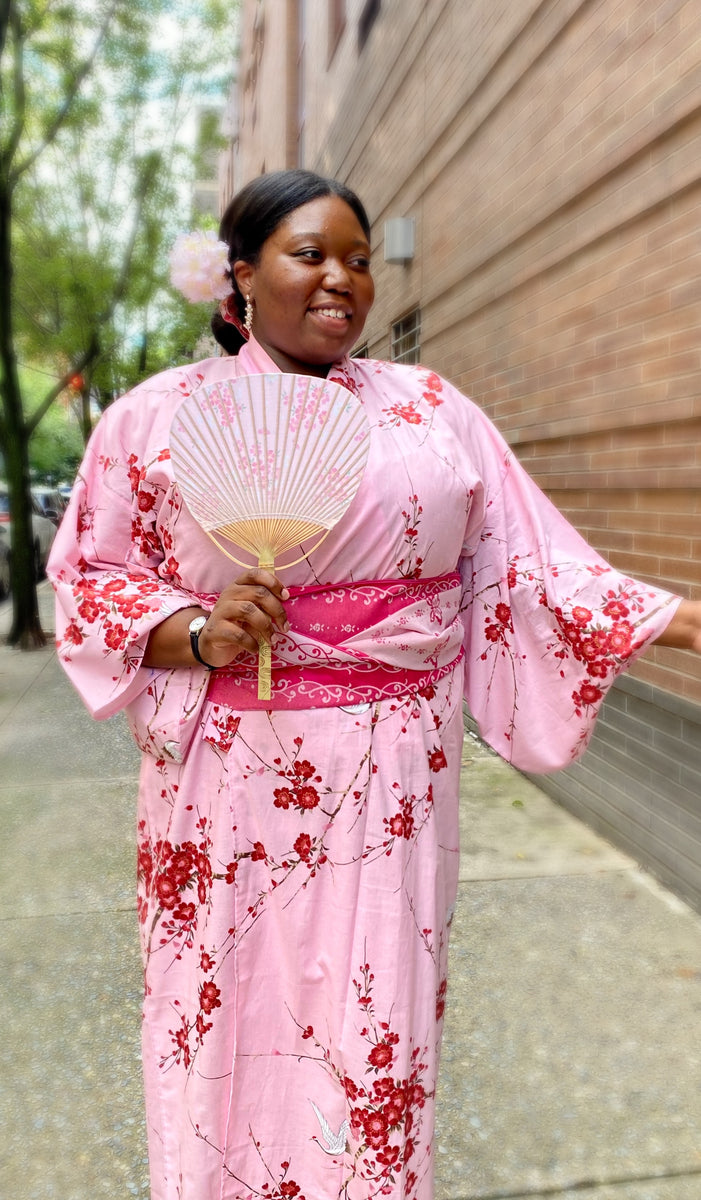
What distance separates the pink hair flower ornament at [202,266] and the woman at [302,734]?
1.1 inches

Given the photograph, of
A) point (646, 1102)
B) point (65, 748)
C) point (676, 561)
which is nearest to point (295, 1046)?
point (646, 1102)

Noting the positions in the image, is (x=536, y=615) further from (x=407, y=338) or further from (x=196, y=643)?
(x=407, y=338)

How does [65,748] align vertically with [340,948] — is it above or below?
below

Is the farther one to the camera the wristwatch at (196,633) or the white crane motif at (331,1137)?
the white crane motif at (331,1137)

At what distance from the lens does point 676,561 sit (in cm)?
324

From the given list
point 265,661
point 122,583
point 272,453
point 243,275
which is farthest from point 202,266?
point 265,661

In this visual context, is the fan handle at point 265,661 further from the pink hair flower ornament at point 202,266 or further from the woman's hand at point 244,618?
the pink hair flower ornament at point 202,266

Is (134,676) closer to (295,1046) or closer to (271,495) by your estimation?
(271,495)

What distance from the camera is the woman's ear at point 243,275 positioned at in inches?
62.3

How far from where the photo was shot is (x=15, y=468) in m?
9.16

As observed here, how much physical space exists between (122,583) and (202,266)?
54 centimetres

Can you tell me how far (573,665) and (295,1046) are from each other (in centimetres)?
79

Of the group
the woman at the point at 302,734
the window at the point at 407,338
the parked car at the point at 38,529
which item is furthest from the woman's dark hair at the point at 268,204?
the parked car at the point at 38,529

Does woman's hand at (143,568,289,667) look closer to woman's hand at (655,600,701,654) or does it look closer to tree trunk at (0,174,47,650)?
woman's hand at (655,600,701,654)
